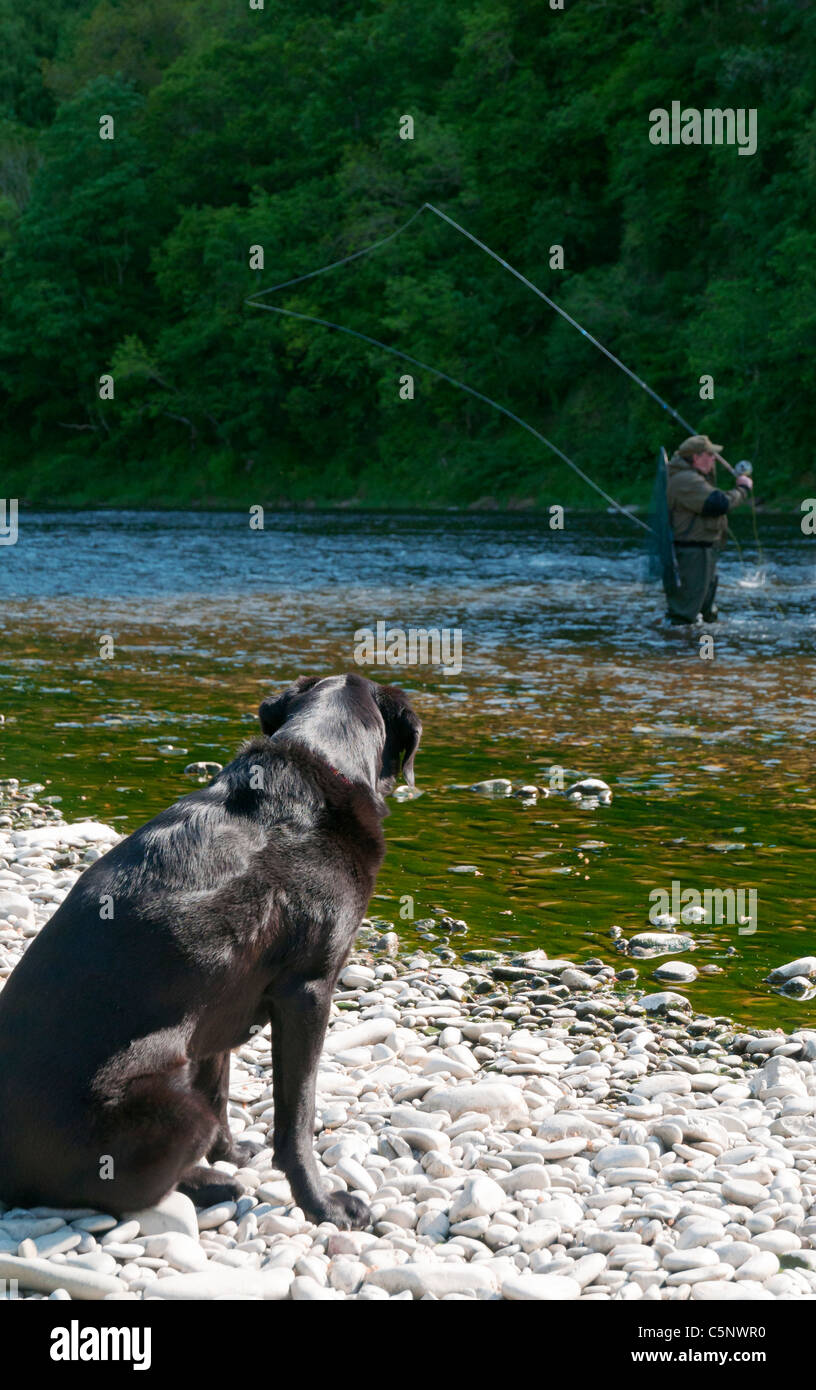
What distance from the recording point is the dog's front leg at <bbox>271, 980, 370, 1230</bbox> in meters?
3.64

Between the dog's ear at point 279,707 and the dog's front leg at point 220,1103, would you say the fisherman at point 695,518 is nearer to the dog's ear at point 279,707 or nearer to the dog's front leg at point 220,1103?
the dog's ear at point 279,707

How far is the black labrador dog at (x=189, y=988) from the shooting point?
3.36 m

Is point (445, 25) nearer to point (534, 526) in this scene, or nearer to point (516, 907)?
point (534, 526)

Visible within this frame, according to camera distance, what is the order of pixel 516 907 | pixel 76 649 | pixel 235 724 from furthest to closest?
1. pixel 76 649
2. pixel 235 724
3. pixel 516 907

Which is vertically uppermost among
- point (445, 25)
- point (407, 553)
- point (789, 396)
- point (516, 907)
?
point (445, 25)

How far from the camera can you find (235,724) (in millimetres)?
10469

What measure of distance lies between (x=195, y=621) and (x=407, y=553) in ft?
34.0

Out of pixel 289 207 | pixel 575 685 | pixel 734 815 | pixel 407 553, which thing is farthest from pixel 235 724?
pixel 289 207
